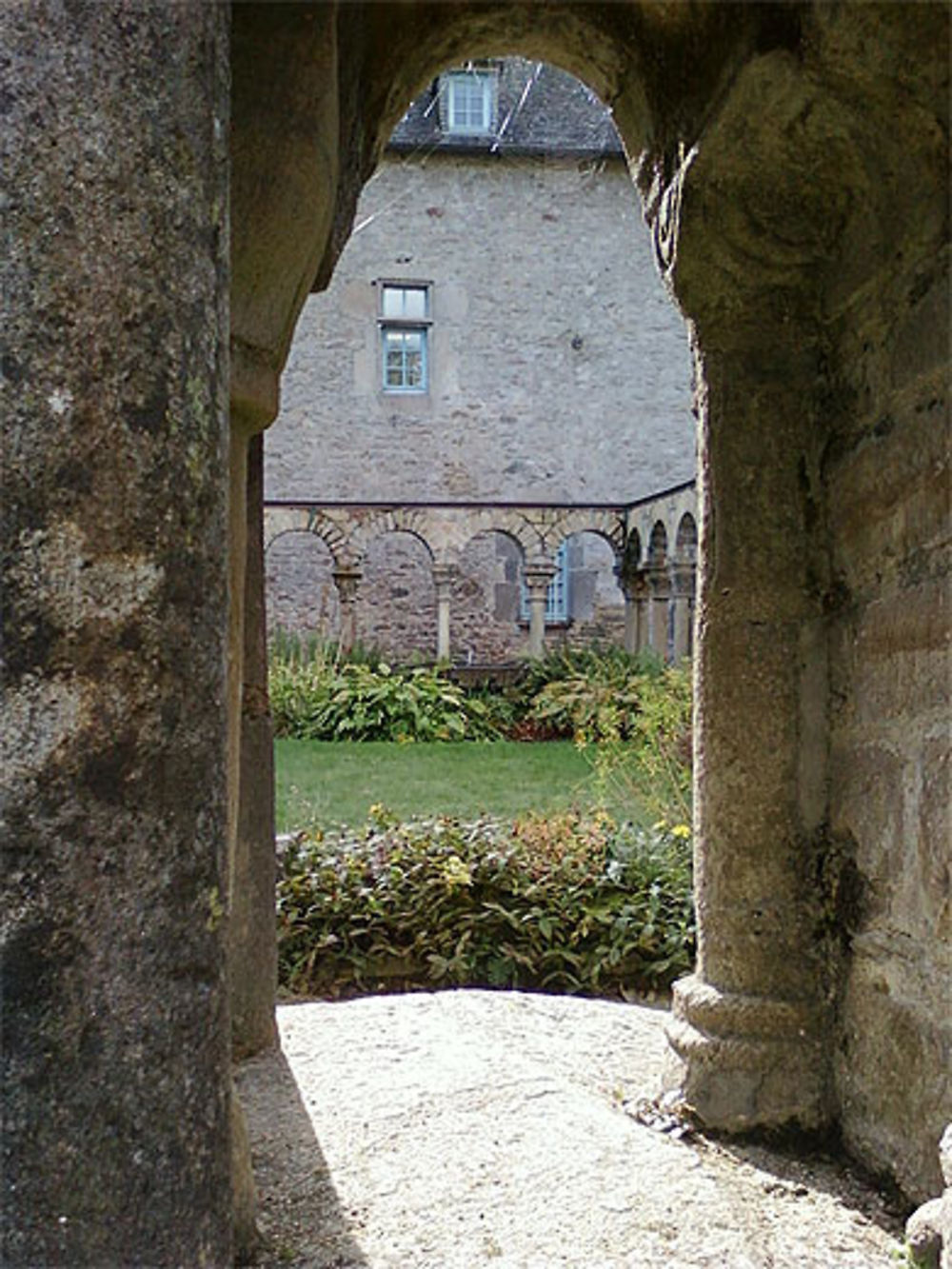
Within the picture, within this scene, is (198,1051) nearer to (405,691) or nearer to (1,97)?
(1,97)

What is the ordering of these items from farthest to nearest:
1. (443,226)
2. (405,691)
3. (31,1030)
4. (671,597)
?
1. (443,226)
2. (671,597)
3. (405,691)
4. (31,1030)

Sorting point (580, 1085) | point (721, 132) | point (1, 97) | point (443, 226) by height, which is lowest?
point (580, 1085)

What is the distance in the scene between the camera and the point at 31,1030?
1037mm

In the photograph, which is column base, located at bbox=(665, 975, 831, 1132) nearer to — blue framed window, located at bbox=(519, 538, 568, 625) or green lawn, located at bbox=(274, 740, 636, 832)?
green lawn, located at bbox=(274, 740, 636, 832)

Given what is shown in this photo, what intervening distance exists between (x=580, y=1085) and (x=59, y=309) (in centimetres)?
188

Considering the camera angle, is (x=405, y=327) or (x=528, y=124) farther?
(x=405, y=327)

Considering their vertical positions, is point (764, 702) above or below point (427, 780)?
above

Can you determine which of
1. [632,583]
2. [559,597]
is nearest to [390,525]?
[632,583]

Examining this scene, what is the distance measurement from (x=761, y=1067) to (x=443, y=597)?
1164cm

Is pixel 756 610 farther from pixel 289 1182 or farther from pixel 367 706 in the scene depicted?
pixel 367 706

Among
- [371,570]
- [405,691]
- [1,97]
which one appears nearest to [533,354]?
[371,570]

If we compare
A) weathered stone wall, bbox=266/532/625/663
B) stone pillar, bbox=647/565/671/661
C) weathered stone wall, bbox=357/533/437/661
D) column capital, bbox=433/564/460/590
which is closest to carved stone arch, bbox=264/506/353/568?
column capital, bbox=433/564/460/590

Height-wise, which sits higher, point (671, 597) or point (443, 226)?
point (443, 226)

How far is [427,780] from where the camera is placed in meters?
7.85
